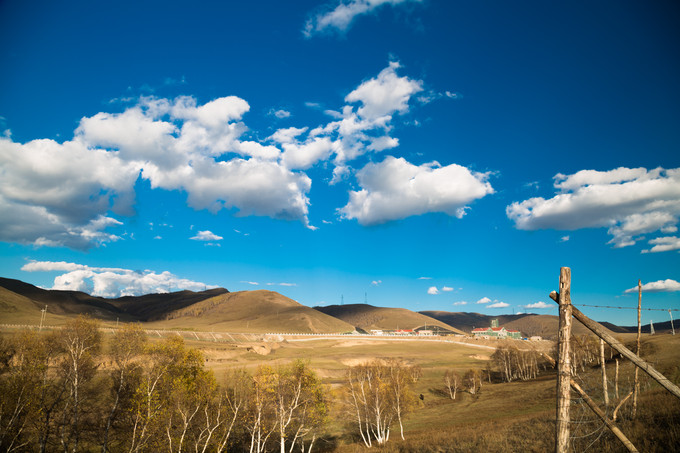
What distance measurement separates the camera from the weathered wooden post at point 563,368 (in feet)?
39.6

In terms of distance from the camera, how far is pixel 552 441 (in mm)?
26859

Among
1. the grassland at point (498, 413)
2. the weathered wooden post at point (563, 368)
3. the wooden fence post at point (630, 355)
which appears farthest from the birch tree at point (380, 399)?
the wooden fence post at point (630, 355)

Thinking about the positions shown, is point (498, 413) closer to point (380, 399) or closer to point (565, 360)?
point (380, 399)

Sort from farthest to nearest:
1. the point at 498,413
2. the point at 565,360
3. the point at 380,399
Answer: the point at 380,399, the point at 498,413, the point at 565,360

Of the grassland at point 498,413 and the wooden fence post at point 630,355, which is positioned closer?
the wooden fence post at point 630,355

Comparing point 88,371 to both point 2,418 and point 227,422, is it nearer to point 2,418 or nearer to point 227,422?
point 2,418

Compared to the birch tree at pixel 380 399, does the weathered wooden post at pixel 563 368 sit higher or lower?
higher

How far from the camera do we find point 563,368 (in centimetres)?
1246

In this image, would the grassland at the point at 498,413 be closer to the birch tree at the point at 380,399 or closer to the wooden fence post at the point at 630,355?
the wooden fence post at the point at 630,355

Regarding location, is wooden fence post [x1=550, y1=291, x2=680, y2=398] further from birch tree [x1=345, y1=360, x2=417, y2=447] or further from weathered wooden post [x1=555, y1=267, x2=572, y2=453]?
birch tree [x1=345, y1=360, x2=417, y2=447]

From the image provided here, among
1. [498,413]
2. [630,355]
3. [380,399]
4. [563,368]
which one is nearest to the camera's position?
[630,355]

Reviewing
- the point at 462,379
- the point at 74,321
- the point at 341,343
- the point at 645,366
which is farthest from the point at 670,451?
the point at 341,343

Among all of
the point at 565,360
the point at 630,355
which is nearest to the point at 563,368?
the point at 565,360

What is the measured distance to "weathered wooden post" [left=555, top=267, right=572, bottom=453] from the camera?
39.6 ft
